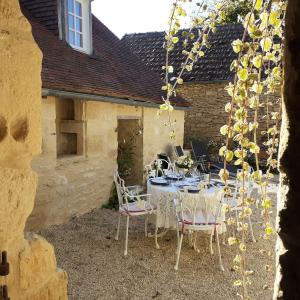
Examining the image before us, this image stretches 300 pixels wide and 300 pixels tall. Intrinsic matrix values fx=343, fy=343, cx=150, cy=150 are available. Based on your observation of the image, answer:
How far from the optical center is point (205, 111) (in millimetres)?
12781

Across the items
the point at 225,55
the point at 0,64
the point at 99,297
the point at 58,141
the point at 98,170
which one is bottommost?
the point at 99,297

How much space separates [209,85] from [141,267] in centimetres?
933

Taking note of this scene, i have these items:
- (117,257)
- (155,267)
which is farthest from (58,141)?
(155,267)

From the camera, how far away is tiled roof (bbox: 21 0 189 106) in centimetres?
604

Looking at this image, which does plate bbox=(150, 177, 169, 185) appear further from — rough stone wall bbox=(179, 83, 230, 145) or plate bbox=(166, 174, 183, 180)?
rough stone wall bbox=(179, 83, 230, 145)

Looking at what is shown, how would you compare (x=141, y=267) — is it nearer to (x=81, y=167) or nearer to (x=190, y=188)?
(x=190, y=188)

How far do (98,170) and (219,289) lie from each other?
3809 millimetres

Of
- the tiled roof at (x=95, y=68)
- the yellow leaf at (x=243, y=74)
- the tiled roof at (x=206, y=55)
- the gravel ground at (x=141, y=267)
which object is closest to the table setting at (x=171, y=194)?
the gravel ground at (x=141, y=267)

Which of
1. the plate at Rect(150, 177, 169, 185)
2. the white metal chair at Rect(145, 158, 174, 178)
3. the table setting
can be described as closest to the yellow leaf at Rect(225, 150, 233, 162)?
the table setting

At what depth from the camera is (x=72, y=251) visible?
4.86 m

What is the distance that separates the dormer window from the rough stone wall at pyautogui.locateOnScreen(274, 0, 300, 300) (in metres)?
7.30

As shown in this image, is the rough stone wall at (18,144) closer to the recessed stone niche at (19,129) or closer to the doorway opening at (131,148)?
the recessed stone niche at (19,129)

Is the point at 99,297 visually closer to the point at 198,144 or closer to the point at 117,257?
the point at 117,257

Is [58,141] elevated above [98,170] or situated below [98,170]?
above
